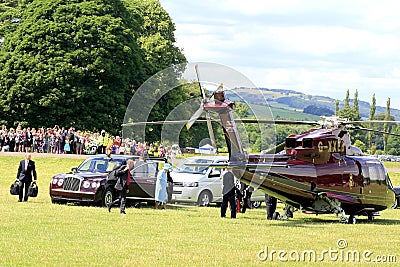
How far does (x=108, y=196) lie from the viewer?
28406 millimetres

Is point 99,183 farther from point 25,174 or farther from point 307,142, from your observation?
point 307,142

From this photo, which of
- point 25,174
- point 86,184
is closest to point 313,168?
point 86,184

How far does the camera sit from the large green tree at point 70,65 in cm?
6050

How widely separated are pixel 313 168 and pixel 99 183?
7468mm

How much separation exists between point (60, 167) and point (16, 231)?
2623cm

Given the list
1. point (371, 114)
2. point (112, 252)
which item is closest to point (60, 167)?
point (112, 252)

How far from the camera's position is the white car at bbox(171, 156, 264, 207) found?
31.1 meters

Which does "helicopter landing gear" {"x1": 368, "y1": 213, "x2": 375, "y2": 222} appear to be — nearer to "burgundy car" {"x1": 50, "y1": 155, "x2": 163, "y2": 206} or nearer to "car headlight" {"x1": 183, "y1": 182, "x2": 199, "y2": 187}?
"car headlight" {"x1": 183, "y1": 182, "x2": 199, "y2": 187}

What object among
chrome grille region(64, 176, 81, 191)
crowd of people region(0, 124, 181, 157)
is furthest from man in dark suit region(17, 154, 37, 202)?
→ crowd of people region(0, 124, 181, 157)

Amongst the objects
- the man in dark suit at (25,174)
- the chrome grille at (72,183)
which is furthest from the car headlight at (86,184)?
the man in dark suit at (25,174)

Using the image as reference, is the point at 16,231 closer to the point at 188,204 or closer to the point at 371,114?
the point at 188,204

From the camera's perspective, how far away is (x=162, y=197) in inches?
1131

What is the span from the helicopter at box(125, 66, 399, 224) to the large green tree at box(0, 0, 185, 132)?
120ft

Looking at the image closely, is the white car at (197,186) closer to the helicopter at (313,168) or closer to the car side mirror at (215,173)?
the car side mirror at (215,173)
